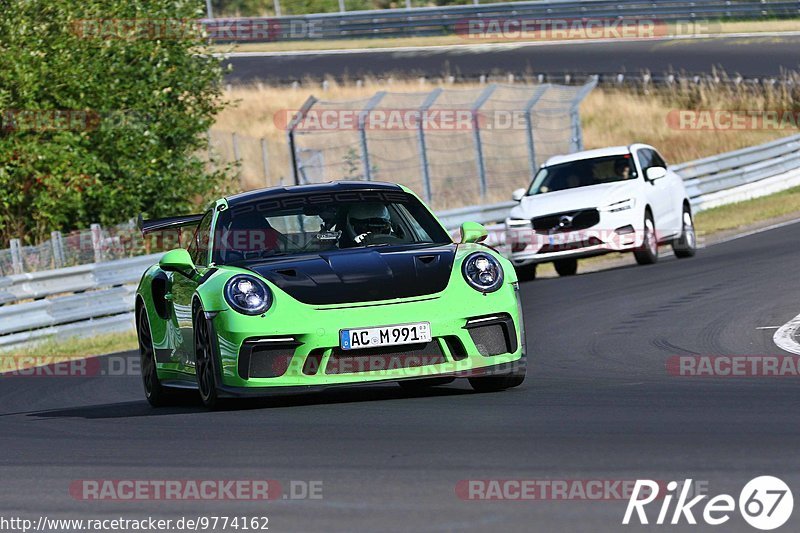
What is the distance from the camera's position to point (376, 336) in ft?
28.2

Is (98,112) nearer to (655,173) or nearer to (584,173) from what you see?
(584,173)

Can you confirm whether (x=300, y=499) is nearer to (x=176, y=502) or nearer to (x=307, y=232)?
(x=176, y=502)

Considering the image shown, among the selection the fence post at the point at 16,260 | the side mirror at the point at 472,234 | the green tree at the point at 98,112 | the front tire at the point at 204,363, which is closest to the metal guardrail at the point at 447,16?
the green tree at the point at 98,112

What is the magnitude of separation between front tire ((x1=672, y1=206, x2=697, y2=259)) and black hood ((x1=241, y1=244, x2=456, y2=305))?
1244 cm

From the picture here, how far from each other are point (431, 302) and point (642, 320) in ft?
18.0

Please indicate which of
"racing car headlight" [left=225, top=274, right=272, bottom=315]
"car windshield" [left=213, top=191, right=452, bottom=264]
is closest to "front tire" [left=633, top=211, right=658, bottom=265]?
"car windshield" [left=213, top=191, right=452, bottom=264]

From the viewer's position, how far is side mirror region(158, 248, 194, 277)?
380 inches

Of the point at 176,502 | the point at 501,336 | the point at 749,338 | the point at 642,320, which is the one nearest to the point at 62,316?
the point at 642,320

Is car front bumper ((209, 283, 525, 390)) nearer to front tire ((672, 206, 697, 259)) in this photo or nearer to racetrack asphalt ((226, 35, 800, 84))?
front tire ((672, 206, 697, 259))

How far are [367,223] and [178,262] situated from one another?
1160mm

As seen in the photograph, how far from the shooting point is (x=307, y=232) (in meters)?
9.73

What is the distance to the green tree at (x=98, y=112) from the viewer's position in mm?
23594

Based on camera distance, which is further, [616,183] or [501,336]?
[616,183]
